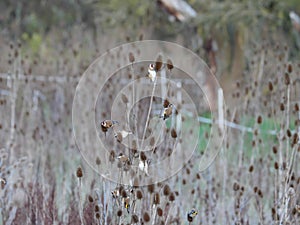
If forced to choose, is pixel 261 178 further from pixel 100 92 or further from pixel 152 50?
pixel 152 50

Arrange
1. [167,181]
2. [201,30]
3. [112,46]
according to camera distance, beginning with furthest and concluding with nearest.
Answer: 1. [201,30]
2. [112,46]
3. [167,181]

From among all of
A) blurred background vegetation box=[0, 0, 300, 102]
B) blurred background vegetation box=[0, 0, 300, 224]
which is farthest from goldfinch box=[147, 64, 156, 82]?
blurred background vegetation box=[0, 0, 300, 102]

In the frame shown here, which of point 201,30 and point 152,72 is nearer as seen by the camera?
point 152,72

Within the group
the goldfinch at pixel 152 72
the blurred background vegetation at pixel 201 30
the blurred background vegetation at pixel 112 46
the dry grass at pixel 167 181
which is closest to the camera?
the goldfinch at pixel 152 72

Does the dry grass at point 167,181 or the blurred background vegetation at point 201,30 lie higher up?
the blurred background vegetation at point 201,30

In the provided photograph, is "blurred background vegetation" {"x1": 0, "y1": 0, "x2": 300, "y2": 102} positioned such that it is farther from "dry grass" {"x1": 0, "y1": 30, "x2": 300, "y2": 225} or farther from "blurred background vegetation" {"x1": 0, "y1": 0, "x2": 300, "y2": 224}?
"dry grass" {"x1": 0, "y1": 30, "x2": 300, "y2": 225}

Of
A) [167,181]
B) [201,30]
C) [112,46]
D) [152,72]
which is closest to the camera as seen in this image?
[152,72]

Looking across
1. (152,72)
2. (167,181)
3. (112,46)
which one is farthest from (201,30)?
(152,72)

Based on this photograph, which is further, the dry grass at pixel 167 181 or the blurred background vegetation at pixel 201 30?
the blurred background vegetation at pixel 201 30

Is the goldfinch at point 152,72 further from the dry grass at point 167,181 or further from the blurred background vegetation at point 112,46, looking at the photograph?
the blurred background vegetation at point 112,46

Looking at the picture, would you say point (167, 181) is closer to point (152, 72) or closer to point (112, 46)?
point (152, 72)

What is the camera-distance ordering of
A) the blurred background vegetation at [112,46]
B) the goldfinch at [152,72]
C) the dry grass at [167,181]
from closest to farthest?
the goldfinch at [152,72]
the dry grass at [167,181]
the blurred background vegetation at [112,46]

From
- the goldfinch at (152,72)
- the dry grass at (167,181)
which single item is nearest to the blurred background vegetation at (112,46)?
the dry grass at (167,181)

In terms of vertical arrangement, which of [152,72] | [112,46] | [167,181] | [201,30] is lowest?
[167,181]
